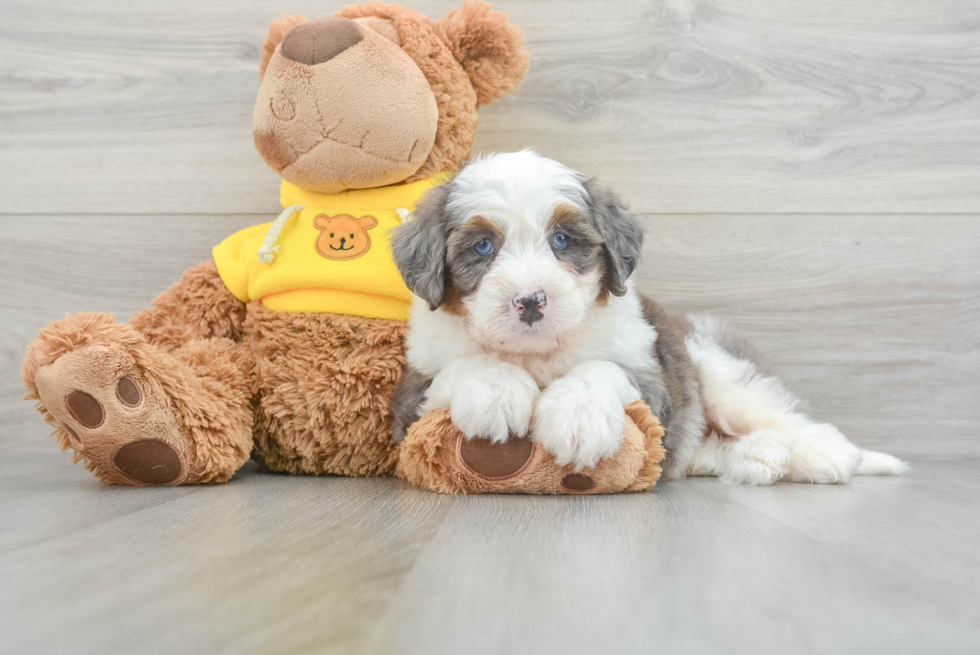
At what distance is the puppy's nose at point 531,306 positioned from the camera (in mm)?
1640

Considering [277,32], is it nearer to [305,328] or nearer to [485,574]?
[305,328]

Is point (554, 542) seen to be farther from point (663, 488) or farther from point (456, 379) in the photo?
point (663, 488)

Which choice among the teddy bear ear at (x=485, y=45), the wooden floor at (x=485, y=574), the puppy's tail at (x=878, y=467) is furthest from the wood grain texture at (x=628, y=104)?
the wooden floor at (x=485, y=574)

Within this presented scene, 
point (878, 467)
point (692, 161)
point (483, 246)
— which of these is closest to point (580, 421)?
point (483, 246)

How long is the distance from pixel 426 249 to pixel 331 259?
1.37 ft

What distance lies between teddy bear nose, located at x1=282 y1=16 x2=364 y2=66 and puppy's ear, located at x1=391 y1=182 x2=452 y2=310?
0.52m

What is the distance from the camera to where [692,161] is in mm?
2703

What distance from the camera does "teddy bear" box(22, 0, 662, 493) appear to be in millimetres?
1860

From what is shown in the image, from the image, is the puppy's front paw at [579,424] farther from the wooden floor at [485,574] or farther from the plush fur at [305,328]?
the plush fur at [305,328]

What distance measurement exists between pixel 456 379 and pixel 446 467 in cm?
22

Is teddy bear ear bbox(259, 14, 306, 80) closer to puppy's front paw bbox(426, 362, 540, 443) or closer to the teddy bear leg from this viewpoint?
the teddy bear leg

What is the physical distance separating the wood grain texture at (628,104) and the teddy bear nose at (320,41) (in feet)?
2.35

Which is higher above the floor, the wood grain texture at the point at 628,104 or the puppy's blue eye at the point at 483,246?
the wood grain texture at the point at 628,104

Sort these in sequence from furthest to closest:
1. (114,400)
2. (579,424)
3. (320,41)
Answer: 1. (320,41)
2. (114,400)
3. (579,424)
